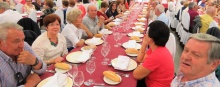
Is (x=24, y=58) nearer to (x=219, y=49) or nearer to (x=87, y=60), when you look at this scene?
(x=87, y=60)

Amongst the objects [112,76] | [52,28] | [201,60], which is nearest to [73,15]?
[52,28]

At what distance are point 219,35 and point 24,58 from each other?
8.96ft

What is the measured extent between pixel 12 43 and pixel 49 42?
0.76 metres

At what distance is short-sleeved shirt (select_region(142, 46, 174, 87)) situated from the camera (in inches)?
63.7

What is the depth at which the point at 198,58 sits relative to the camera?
1148mm

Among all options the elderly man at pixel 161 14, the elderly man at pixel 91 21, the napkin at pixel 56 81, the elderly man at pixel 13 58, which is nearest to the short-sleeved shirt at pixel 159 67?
the napkin at pixel 56 81

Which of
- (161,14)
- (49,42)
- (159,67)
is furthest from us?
(161,14)

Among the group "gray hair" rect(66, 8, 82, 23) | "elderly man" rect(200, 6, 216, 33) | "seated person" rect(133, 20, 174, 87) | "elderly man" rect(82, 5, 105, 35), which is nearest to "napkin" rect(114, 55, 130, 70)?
"seated person" rect(133, 20, 174, 87)

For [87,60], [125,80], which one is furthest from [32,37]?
[125,80]

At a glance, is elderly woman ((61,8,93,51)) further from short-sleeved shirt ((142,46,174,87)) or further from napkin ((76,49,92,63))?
short-sleeved shirt ((142,46,174,87))

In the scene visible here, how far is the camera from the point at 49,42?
85.1 inches

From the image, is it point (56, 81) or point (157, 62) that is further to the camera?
point (157, 62)

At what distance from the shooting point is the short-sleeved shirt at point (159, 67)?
162 cm

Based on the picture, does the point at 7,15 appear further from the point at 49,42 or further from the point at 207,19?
the point at 207,19
